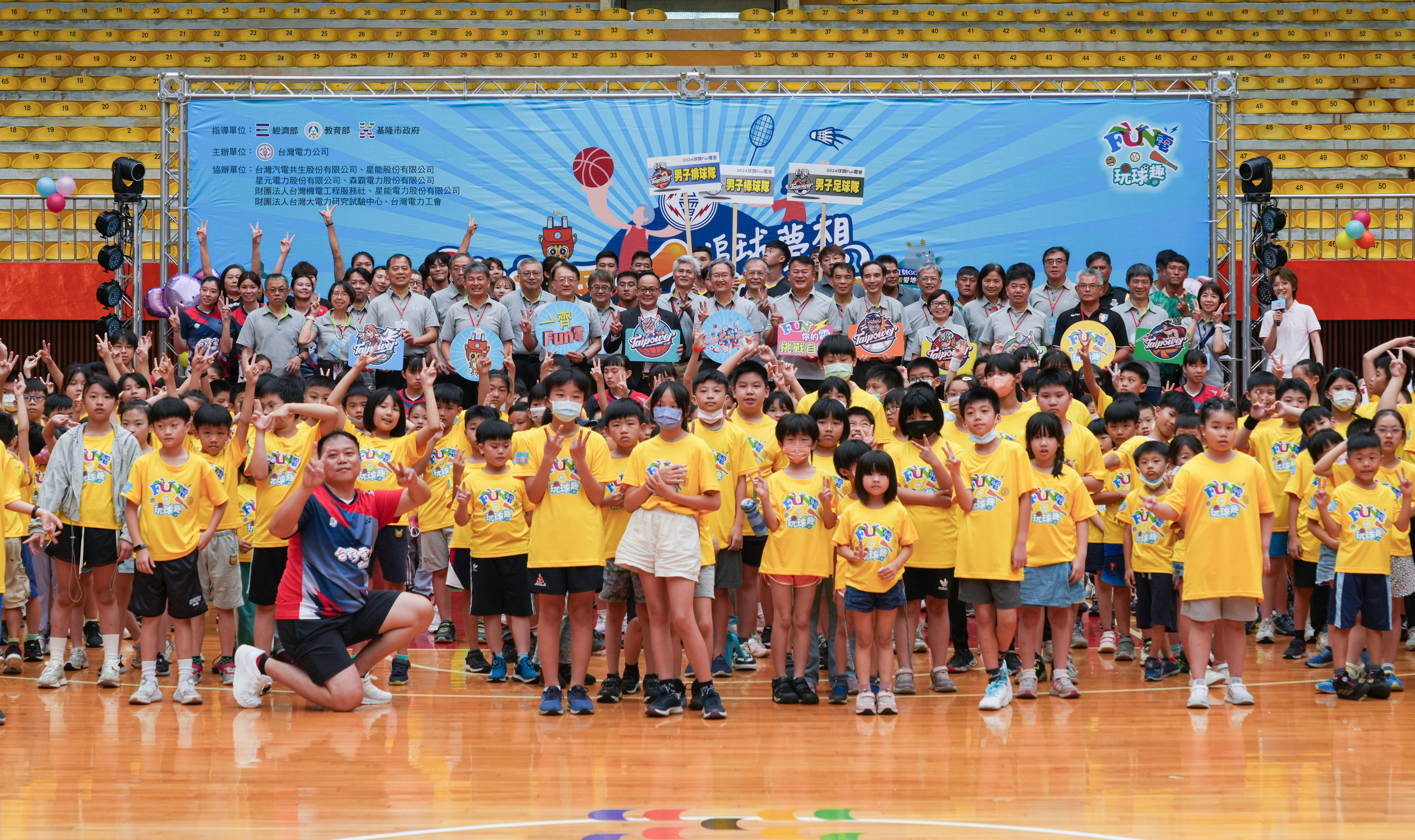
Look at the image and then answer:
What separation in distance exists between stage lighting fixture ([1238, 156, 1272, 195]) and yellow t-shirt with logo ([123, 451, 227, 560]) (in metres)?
8.39

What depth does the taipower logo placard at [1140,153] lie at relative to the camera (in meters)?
11.8

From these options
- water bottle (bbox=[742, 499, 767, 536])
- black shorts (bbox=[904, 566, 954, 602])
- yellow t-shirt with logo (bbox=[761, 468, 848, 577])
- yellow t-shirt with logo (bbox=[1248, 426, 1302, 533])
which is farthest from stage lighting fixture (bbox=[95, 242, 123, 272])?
yellow t-shirt with logo (bbox=[1248, 426, 1302, 533])

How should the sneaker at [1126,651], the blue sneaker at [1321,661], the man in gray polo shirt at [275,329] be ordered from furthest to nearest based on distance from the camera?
the man in gray polo shirt at [275,329] → the sneaker at [1126,651] → the blue sneaker at [1321,661]

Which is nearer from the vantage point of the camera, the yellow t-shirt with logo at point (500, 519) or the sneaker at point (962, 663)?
the yellow t-shirt with logo at point (500, 519)

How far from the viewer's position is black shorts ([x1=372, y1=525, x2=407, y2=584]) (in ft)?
24.2

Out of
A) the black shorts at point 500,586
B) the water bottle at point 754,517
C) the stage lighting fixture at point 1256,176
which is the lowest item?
the black shorts at point 500,586

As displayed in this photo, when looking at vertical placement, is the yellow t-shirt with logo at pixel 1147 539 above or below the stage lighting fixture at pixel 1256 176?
below

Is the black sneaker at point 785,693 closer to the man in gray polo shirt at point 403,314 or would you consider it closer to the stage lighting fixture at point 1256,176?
the man in gray polo shirt at point 403,314

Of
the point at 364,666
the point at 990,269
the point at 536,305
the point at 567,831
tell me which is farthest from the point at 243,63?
the point at 567,831

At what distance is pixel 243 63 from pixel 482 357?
8.53 metres

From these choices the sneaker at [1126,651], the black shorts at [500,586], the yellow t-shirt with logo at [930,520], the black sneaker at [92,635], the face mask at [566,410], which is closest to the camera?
the face mask at [566,410]

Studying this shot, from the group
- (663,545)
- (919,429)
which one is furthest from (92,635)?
(919,429)

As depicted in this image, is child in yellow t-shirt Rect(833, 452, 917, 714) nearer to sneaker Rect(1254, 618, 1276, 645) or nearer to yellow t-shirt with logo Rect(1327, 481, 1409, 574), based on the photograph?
yellow t-shirt with logo Rect(1327, 481, 1409, 574)

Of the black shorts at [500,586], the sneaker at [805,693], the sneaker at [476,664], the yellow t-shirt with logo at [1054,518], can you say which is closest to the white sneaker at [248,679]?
the black shorts at [500,586]
